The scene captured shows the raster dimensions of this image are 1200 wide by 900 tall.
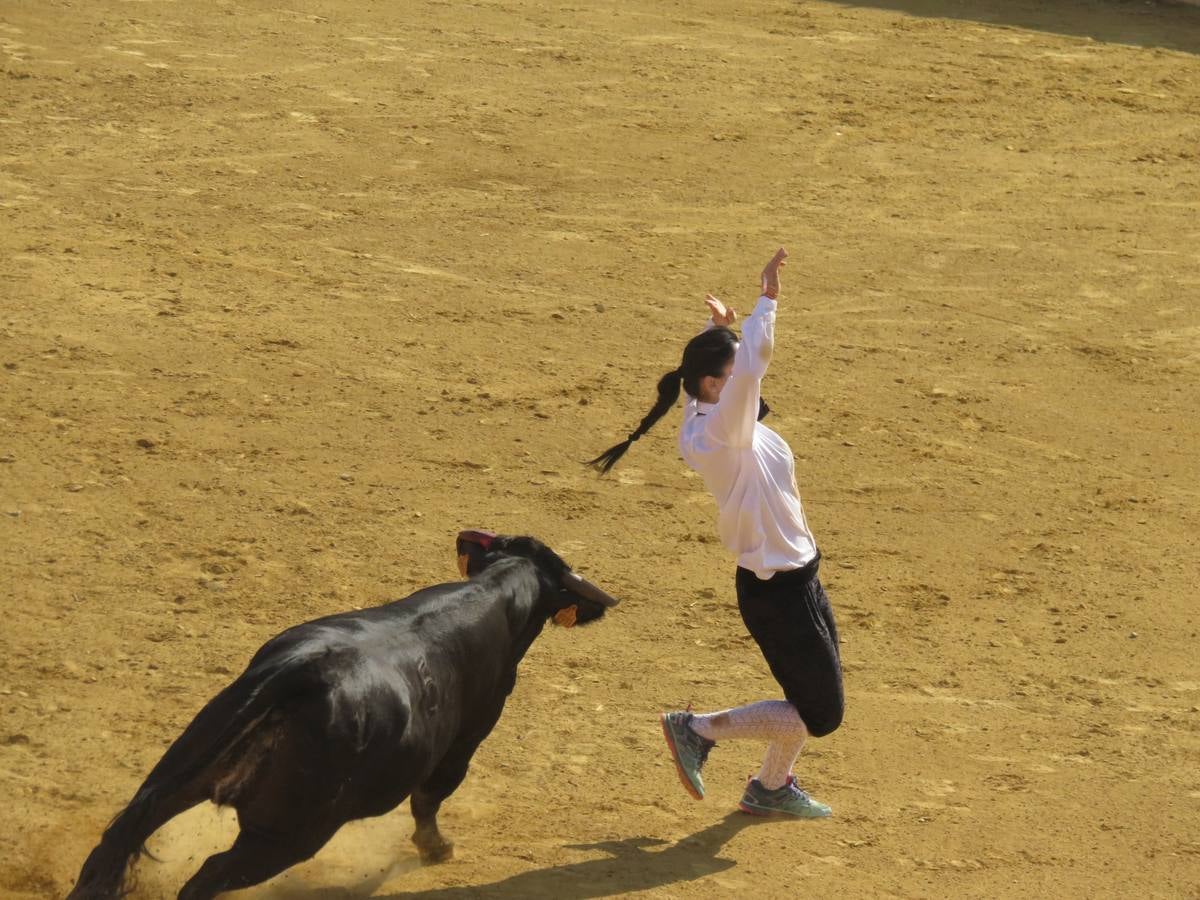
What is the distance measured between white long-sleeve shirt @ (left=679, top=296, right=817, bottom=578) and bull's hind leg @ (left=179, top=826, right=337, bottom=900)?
1.76 metres

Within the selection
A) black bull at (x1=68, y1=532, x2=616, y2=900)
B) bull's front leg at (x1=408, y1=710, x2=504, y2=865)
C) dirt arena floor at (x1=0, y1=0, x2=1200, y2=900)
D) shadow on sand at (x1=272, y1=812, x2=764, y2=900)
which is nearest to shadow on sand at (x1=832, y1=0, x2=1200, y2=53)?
dirt arena floor at (x1=0, y1=0, x2=1200, y2=900)

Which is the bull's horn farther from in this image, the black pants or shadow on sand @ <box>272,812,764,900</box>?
shadow on sand @ <box>272,812,764,900</box>

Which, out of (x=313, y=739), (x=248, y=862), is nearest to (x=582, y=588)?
(x=313, y=739)

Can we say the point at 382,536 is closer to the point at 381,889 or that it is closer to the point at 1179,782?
the point at 381,889

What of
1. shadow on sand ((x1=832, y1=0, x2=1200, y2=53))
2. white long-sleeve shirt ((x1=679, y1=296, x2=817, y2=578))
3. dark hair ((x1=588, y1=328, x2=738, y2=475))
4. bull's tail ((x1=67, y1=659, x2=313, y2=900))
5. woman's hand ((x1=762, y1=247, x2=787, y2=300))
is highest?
shadow on sand ((x1=832, y1=0, x2=1200, y2=53))

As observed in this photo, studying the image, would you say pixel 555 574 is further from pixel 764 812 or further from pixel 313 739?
pixel 313 739

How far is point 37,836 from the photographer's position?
579cm

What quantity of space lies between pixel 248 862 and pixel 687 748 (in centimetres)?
201

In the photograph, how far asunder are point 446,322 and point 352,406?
1356 millimetres

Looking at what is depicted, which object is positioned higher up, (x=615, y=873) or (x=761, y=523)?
(x=761, y=523)

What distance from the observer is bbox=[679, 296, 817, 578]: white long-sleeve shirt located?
568 centimetres

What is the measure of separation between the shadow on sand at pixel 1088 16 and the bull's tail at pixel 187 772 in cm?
1515

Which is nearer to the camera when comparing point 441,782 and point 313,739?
point 313,739

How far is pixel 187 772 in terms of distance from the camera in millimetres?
4719
